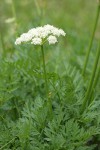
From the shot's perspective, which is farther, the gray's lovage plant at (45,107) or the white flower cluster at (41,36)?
the gray's lovage plant at (45,107)

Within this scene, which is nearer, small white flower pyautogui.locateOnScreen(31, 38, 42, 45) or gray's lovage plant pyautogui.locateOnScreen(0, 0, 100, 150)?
small white flower pyautogui.locateOnScreen(31, 38, 42, 45)

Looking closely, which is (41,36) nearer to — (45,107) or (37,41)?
(37,41)

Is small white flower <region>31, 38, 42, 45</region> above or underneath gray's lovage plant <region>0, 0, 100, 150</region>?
above

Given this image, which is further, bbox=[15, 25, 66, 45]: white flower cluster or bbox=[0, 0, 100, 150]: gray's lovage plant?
bbox=[0, 0, 100, 150]: gray's lovage plant

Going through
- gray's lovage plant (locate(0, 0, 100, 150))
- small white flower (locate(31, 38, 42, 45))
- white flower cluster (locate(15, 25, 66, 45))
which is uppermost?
white flower cluster (locate(15, 25, 66, 45))

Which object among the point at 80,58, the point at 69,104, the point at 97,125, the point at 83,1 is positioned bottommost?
the point at 97,125

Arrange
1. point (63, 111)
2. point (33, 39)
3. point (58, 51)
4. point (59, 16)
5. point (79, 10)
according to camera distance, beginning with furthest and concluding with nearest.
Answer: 1. point (79, 10)
2. point (59, 16)
3. point (58, 51)
4. point (63, 111)
5. point (33, 39)

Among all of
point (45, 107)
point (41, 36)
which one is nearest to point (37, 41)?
point (41, 36)

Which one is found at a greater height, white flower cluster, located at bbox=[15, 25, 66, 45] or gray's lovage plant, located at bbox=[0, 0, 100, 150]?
white flower cluster, located at bbox=[15, 25, 66, 45]

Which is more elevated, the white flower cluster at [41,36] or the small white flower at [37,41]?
the white flower cluster at [41,36]

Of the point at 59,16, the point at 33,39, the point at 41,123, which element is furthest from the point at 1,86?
the point at 59,16

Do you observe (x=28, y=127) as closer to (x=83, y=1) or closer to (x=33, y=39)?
(x=33, y=39)
